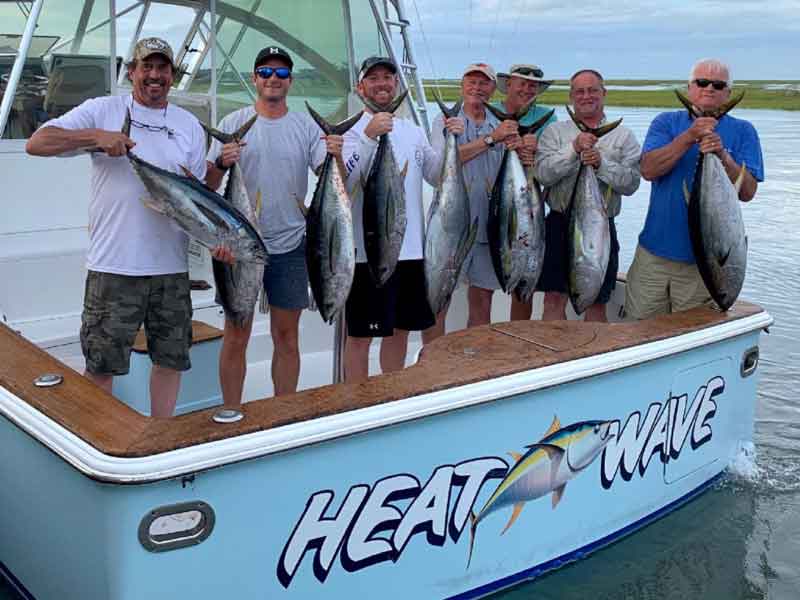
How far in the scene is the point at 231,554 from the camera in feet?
7.56

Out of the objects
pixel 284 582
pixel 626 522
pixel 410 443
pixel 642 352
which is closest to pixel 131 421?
pixel 284 582

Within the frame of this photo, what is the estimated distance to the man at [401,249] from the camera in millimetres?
3312

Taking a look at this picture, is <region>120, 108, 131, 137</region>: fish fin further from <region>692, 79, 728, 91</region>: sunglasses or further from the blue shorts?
<region>692, 79, 728, 91</region>: sunglasses

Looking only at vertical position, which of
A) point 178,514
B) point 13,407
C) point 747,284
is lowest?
point 747,284

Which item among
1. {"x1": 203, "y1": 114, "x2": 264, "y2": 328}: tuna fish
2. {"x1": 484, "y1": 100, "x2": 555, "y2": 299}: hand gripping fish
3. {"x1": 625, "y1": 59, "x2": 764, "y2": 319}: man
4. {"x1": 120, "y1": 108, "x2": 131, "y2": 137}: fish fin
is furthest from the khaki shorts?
{"x1": 120, "y1": 108, "x2": 131, "y2": 137}: fish fin

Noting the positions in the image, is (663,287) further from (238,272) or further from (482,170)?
(238,272)

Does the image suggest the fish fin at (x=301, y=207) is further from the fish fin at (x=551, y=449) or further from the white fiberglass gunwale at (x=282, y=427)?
the fish fin at (x=551, y=449)

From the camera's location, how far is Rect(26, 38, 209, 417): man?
116 inches

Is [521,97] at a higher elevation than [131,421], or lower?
higher

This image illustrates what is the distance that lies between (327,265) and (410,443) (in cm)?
74

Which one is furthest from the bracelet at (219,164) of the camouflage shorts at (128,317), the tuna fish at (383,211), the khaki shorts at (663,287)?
the khaki shorts at (663,287)

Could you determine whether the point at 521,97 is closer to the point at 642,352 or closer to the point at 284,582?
the point at 642,352

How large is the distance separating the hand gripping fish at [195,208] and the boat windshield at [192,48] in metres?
1.33

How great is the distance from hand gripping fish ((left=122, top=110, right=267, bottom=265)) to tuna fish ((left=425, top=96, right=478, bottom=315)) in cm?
78
